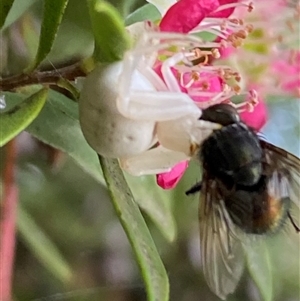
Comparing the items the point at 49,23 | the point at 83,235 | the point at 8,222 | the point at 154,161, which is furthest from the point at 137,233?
the point at 83,235

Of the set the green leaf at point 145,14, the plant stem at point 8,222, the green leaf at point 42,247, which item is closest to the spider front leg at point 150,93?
the green leaf at point 145,14

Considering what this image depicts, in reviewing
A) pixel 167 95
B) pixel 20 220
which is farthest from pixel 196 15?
pixel 20 220

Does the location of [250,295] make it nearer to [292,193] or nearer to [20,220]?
[20,220]

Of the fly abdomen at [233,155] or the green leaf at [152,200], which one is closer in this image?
the fly abdomen at [233,155]

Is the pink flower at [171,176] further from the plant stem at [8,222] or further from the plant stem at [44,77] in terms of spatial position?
the plant stem at [8,222]

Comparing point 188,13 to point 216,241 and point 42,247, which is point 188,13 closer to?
point 216,241

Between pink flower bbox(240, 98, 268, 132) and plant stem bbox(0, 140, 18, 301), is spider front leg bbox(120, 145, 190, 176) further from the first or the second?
plant stem bbox(0, 140, 18, 301)
